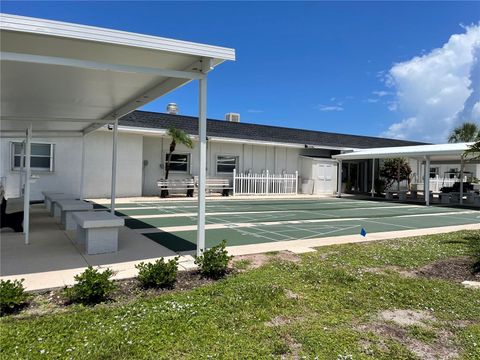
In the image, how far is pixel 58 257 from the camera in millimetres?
5820

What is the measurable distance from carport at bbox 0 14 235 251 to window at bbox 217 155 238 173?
1306 centimetres

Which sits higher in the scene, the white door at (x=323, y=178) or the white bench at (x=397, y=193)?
the white door at (x=323, y=178)

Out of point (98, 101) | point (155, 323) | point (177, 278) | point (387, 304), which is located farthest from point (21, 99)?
point (387, 304)

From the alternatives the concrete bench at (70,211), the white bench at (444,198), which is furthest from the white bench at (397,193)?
the concrete bench at (70,211)

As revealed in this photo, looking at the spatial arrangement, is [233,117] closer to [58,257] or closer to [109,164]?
[109,164]

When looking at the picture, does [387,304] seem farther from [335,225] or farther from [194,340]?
[335,225]

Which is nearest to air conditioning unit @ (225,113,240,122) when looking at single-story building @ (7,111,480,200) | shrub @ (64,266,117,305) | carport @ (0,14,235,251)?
single-story building @ (7,111,480,200)

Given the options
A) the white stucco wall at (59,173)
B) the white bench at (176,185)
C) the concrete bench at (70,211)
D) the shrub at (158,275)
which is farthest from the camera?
the white bench at (176,185)

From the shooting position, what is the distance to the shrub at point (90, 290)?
157 inches

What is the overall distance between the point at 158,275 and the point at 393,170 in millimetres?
24754

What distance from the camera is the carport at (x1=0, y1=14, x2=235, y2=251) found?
14.4ft

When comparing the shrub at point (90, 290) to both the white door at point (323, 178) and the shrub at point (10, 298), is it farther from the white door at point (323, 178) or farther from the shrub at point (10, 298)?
the white door at point (323, 178)

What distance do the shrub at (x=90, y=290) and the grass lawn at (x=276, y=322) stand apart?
16cm

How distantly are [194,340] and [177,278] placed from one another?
1719 mm
